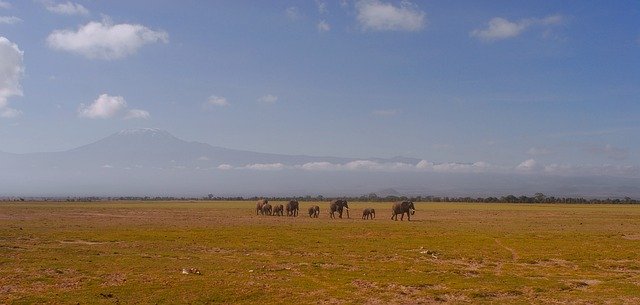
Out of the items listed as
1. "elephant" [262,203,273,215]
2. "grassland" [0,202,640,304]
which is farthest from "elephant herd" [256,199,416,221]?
"grassland" [0,202,640,304]

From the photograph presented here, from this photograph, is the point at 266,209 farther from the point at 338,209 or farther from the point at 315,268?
the point at 315,268

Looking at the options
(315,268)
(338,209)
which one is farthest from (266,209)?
(315,268)

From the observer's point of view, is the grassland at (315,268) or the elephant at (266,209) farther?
the elephant at (266,209)

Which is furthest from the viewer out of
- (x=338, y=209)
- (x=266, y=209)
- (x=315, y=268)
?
(x=266, y=209)

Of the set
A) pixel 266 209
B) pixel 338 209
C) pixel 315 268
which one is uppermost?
Answer: pixel 338 209

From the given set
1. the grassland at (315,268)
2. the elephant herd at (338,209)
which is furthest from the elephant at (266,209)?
the grassland at (315,268)

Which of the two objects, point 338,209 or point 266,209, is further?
point 266,209

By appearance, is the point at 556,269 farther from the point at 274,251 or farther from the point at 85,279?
the point at 85,279

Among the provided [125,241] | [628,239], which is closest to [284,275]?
[125,241]

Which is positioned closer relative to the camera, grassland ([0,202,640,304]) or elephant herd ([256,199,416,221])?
grassland ([0,202,640,304])

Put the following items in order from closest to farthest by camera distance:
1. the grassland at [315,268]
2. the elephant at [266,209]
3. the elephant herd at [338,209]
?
the grassland at [315,268] < the elephant herd at [338,209] < the elephant at [266,209]

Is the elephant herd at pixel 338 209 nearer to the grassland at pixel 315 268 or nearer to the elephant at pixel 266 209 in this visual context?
the elephant at pixel 266 209

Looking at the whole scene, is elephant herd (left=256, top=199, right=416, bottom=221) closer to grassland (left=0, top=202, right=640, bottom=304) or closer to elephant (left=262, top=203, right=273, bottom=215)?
elephant (left=262, top=203, right=273, bottom=215)

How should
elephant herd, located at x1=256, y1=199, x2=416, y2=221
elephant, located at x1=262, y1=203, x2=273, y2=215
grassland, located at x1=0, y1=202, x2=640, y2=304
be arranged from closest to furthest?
grassland, located at x1=0, y1=202, x2=640, y2=304 → elephant herd, located at x1=256, y1=199, x2=416, y2=221 → elephant, located at x1=262, y1=203, x2=273, y2=215
